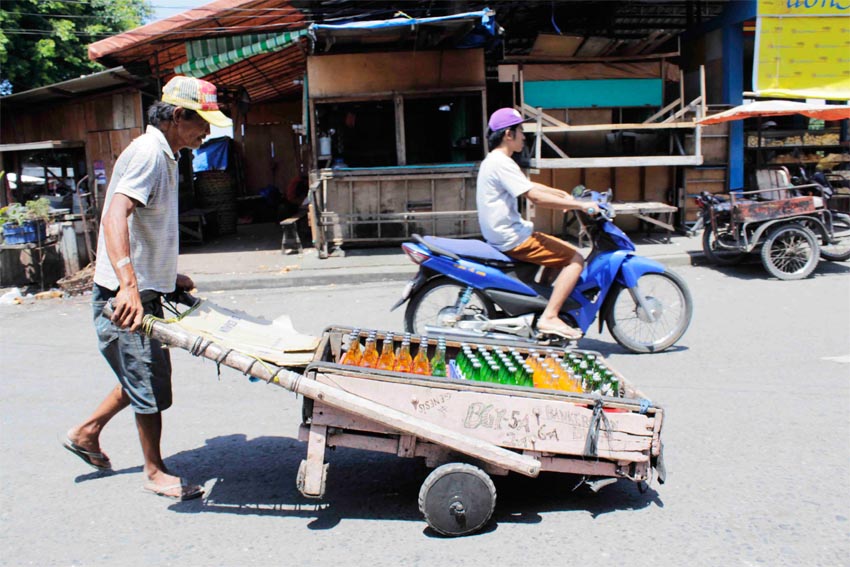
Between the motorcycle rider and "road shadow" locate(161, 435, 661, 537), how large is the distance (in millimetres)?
1846

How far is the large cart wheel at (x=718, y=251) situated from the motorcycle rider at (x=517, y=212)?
4.58 meters

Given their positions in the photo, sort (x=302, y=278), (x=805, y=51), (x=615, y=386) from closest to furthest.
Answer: (x=615, y=386) < (x=302, y=278) < (x=805, y=51)

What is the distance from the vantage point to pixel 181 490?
138 inches

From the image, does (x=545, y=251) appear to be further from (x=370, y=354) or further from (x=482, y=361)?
(x=370, y=354)

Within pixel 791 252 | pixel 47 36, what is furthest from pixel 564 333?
pixel 47 36

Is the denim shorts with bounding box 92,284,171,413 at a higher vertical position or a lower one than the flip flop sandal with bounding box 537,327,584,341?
higher

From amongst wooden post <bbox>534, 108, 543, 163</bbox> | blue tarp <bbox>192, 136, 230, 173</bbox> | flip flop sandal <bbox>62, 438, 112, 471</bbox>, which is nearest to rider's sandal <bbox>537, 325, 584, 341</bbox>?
flip flop sandal <bbox>62, 438, 112, 471</bbox>

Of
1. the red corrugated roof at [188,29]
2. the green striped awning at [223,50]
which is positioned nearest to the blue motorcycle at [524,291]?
the green striped awning at [223,50]

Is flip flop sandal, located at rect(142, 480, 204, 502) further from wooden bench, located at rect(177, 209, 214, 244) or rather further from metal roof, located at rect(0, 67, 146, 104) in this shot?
wooden bench, located at rect(177, 209, 214, 244)

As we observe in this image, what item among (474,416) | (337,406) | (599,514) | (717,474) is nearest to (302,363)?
(337,406)

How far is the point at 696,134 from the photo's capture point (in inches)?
435

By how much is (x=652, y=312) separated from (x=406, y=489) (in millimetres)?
2912

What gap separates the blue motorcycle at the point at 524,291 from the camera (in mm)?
5480

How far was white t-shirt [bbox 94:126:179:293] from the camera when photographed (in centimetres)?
325
